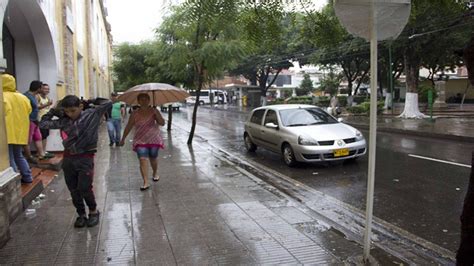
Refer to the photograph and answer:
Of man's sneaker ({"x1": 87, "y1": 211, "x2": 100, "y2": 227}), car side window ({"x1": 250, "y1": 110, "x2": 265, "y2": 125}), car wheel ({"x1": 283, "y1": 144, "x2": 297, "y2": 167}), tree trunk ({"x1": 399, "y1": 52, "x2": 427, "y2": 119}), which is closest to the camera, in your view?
man's sneaker ({"x1": 87, "y1": 211, "x2": 100, "y2": 227})

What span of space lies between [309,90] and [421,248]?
2639 inches

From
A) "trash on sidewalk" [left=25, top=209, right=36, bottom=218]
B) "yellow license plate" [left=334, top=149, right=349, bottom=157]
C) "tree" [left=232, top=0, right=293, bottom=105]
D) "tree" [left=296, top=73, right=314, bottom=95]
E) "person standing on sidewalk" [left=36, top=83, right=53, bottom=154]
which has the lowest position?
"trash on sidewalk" [left=25, top=209, right=36, bottom=218]

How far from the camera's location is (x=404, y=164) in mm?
9414

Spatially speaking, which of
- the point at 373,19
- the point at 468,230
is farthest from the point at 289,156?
the point at 468,230

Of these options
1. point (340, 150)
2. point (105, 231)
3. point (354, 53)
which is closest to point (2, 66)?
point (105, 231)

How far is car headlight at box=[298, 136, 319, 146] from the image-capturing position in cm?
902

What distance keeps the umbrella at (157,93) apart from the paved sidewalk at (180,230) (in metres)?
1.52

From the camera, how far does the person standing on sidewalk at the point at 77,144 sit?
484 centimetres

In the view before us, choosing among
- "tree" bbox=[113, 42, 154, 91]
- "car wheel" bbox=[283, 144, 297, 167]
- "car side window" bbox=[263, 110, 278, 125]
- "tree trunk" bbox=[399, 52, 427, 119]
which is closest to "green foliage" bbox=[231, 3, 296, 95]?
"car wheel" bbox=[283, 144, 297, 167]

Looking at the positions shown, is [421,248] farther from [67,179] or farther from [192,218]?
[67,179]

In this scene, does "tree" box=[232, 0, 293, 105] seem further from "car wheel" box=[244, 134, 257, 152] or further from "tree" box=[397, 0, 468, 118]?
"tree" box=[397, 0, 468, 118]

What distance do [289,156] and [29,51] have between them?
658 cm

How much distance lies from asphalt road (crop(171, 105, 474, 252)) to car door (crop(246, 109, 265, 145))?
491mm

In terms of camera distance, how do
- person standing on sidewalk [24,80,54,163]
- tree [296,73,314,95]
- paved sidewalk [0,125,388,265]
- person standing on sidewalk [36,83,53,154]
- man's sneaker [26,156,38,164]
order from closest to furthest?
paved sidewalk [0,125,388,265], person standing on sidewalk [24,80,54,163], person standing on sidewalk [36,83,53,154], man's sneaker [26,156,38,164], tree [296,73,314,95]
